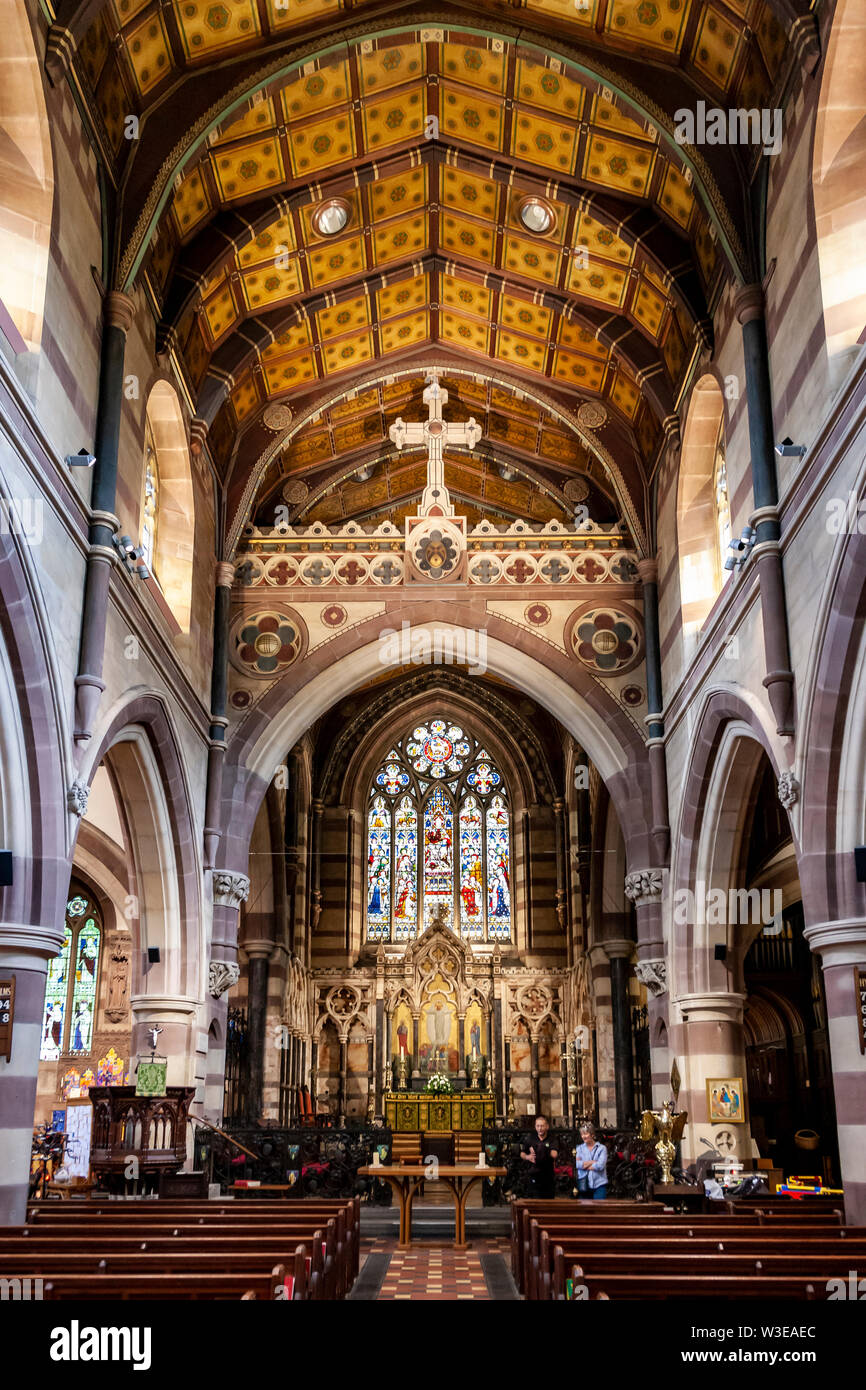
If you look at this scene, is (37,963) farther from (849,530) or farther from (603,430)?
(603,430)

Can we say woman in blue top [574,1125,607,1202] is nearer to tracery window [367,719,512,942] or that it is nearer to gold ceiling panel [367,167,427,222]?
gold ceiling panel [367,167,427,222]

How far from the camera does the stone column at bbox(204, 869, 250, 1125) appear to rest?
1727 centimetres

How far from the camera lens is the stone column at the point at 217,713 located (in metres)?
17.6

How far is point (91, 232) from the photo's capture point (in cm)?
1242

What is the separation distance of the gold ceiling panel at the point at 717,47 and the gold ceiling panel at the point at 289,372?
25.0 ft

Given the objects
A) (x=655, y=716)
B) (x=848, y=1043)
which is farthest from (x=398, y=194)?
(x=848, y=1043)

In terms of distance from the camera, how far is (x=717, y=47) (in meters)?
12.8

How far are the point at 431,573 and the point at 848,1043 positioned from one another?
1074cm

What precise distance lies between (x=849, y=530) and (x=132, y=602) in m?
7.55

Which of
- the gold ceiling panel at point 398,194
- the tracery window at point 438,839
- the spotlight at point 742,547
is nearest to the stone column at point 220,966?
the spotlight at point 742,547

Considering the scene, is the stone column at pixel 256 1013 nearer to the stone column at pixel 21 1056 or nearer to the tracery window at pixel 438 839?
the tracery window at pixel 438 839

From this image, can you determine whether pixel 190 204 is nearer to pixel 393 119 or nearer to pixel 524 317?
pixel 393 119
